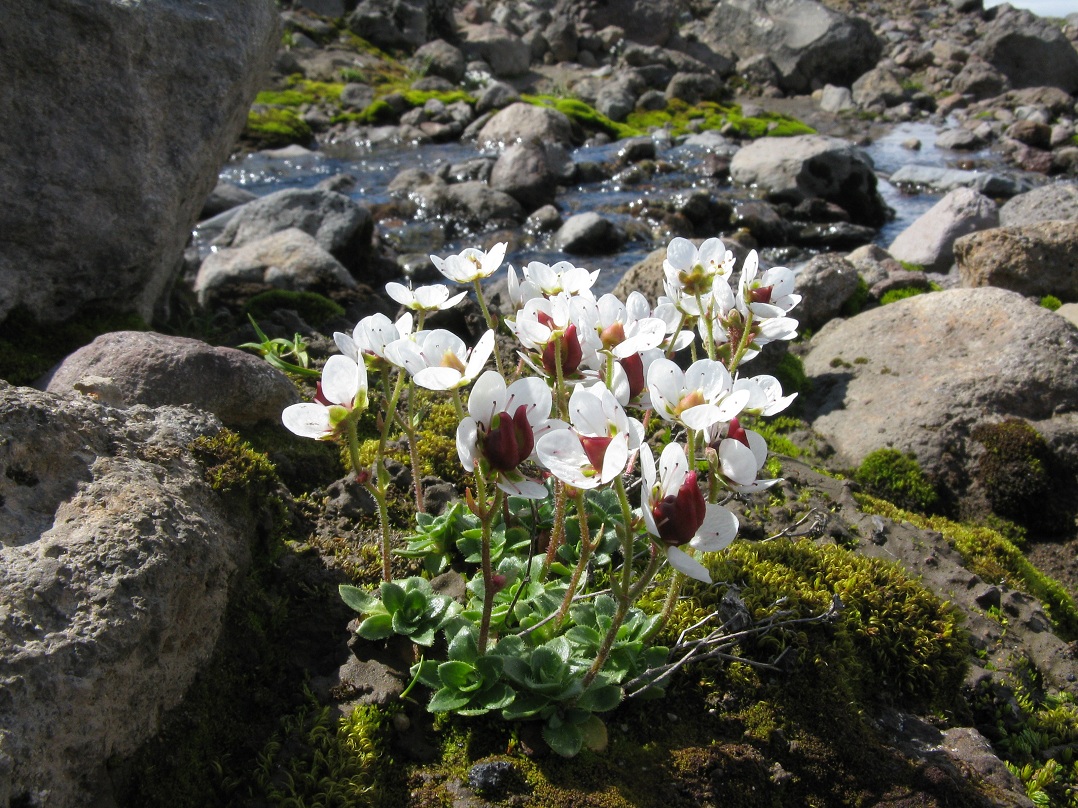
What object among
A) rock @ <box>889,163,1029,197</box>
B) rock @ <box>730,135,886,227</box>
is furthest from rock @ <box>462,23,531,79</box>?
rock @ <box>730,135,886,227</box>

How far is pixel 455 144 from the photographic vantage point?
18.5 m

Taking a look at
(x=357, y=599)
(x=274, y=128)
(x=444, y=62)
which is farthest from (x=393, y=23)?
(x=357, y=599)

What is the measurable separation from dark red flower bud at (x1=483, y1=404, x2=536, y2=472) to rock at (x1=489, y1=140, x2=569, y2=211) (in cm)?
1178

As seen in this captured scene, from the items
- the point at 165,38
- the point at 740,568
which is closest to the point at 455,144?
the point at 165,38

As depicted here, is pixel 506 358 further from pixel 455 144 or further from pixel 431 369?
pixel 455 144

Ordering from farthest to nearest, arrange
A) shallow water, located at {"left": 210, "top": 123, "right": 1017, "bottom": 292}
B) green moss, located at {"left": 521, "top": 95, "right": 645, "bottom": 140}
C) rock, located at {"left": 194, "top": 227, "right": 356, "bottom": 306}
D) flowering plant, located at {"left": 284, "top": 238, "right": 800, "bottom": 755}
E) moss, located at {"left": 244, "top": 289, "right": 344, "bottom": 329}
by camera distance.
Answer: green moss, located at {"left": 521, "top": 95, "right": 645, "bottom": 140}, shallow water, located at {"left": 210, "top": 123, "right": 1017, "bottom": 292}, rock, located at {"left": 194, "top": 227, "right": 356, "bottom": 306}, moss, located at {"left": 244, "top": 289, "right": 344, "bottom": 329}, flowering plant, located at {"left": 284, "top": 238, "right": 800, "bottom": 755}

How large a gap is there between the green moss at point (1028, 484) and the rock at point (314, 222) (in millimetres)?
7070

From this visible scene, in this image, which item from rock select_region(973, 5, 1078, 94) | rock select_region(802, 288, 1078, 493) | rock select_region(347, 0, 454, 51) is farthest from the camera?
rock select_region(347, 0, 454, 51)

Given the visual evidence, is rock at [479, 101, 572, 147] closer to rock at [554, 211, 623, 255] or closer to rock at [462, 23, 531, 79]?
rock at [554, 211, 623, 255]

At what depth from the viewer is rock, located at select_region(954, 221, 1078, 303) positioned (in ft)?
24.5

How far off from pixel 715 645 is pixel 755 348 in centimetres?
101

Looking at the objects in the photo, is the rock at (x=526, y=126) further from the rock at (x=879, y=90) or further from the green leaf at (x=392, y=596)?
the green leaf at (x=392, y=596)

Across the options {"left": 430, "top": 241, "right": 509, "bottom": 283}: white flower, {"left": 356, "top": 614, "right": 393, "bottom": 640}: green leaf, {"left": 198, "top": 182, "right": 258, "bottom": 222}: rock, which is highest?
{"left": 430, "top": 241, "right": 509, "bottom": 283}: white flower

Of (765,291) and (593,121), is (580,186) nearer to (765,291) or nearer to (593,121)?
(593,121)
